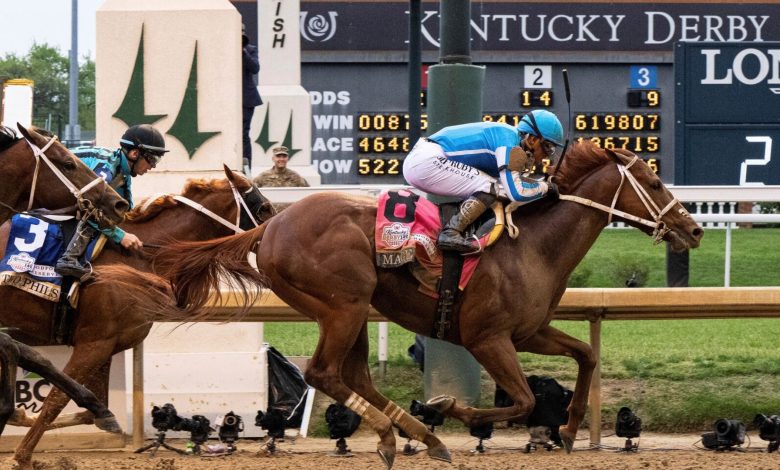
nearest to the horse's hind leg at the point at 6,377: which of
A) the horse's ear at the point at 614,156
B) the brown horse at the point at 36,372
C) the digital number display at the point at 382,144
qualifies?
the brown horse at the point at 36,372

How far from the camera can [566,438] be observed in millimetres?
6418

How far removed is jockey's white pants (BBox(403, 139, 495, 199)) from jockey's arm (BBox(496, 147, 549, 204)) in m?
0.11

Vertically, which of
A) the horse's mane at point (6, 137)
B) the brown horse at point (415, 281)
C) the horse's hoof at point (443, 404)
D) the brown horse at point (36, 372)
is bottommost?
the horse's hoof at point (443, 404)

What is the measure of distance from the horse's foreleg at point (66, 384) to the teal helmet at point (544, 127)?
2305 millimetres

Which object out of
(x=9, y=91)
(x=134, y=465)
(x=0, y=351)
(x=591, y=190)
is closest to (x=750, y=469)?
(x=591, y=190)

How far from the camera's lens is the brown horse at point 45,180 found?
5617mm

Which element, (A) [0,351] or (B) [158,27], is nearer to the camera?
(A) [0,351]

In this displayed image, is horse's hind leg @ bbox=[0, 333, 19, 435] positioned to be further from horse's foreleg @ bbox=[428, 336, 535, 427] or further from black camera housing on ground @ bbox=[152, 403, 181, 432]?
horse's foreleg @ bbox=[428, 336, 535, 427]

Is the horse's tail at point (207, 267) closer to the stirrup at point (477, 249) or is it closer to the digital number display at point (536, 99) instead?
the stirrup at point (477, 249)

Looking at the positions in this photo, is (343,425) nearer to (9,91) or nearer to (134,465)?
(134,465)

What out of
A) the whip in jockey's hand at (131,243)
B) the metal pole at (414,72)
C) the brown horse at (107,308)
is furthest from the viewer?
the metal pole at (414,72)

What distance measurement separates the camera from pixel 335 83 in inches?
690

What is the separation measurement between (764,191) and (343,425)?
3.81 m

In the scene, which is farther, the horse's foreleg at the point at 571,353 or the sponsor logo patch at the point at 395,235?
the horse's foreleg at the point at 571,353
